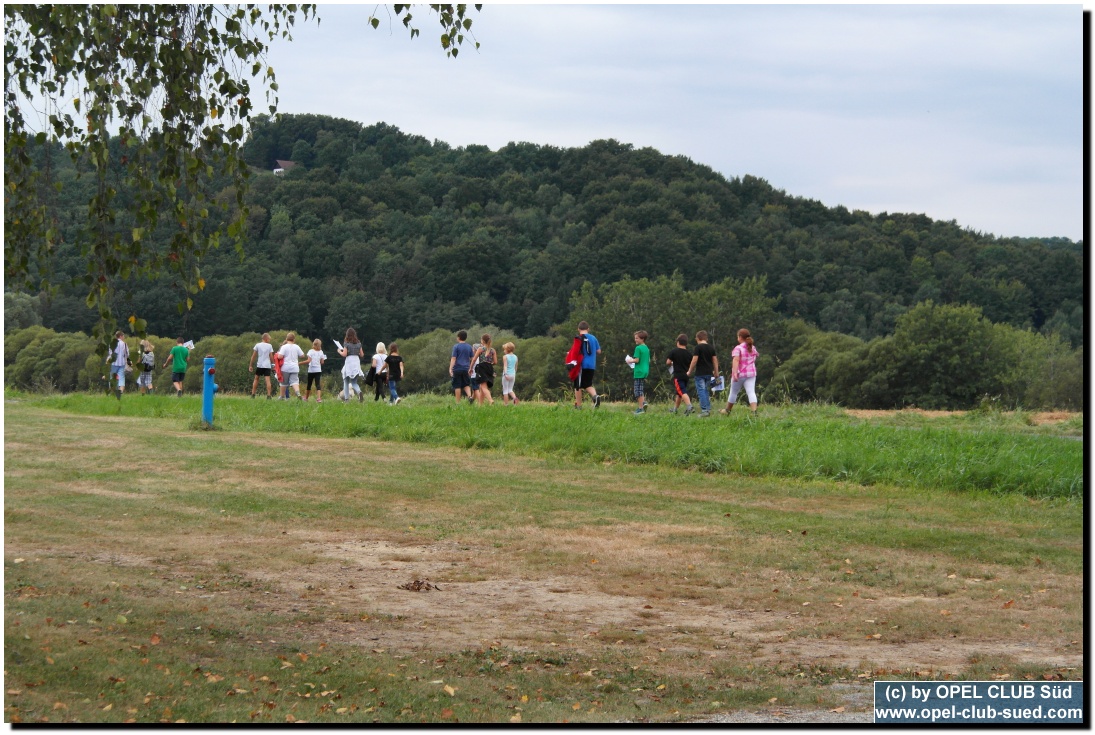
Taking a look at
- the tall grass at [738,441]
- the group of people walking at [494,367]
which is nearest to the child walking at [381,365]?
the group of people walking at [494,367]

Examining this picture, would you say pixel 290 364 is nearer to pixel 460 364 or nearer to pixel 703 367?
pixel 460 364

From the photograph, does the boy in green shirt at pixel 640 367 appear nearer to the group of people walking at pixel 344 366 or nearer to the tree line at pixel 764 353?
the group of people walking at pixel 344 366

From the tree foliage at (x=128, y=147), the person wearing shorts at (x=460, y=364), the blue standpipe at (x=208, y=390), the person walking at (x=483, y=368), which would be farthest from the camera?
the person wearing shorts at (x=460, y=364)

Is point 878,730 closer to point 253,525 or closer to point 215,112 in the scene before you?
point 215,112

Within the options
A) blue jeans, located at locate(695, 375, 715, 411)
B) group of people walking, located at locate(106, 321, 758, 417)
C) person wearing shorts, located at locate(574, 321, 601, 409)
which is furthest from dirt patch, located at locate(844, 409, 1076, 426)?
person wearing shorts, located at locate(574, 321, 601, 409)

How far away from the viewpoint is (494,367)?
84.9 ft

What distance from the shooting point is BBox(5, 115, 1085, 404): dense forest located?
75750 mm

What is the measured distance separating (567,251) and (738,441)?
7680cm

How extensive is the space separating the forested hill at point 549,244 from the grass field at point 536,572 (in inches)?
2240

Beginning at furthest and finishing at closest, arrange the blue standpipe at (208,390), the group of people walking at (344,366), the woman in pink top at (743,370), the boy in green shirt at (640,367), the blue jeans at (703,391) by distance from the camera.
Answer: the group of people walking at (344,366) < the boy in green shirt at (640,367) < the blue jeans at (703,391) < the woman in pink top at (743,370) < the blue standpipe at (208,390)

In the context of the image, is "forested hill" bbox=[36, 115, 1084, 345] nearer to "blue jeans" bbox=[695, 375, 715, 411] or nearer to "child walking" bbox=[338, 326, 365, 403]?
"child walking" bbox=[338, 326, 365, 403]

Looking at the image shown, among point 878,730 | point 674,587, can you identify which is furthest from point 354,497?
point 878,730

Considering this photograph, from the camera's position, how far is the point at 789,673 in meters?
6.91

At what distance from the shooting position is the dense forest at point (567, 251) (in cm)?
7575
